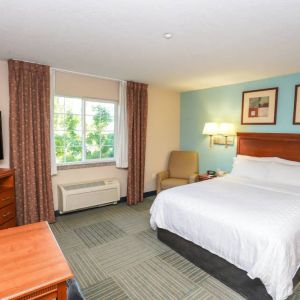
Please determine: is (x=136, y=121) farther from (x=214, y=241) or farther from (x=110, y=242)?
(x=214, y=241)

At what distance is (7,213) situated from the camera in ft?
9.20

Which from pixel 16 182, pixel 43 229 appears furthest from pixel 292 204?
pixel 16 182

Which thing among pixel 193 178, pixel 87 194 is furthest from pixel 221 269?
pixel 87 194

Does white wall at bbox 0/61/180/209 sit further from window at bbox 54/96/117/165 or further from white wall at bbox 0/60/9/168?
white wall at bbox 0/60/9/168

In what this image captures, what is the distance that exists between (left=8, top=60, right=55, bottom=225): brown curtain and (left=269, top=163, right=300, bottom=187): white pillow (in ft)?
10.9

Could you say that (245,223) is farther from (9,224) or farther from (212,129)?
(9,224)

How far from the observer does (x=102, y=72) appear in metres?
3.56

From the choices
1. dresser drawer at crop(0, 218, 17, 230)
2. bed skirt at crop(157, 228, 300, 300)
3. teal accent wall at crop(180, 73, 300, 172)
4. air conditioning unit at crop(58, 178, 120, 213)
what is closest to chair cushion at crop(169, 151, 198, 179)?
teal accent wall at crop(180, 73, 300, 172)

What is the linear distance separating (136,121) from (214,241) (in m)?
2.70

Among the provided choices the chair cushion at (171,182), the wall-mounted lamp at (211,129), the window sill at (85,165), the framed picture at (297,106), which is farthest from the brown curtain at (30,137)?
the framed picture at (297,106)

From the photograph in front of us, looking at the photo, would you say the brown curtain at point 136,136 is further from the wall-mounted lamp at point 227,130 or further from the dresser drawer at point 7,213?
the dresser drawer at point 7,213

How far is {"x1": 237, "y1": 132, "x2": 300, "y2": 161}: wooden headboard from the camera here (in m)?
3.48

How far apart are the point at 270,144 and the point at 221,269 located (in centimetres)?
241

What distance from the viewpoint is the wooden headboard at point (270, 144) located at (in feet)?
11.4
